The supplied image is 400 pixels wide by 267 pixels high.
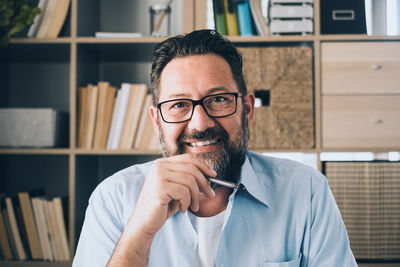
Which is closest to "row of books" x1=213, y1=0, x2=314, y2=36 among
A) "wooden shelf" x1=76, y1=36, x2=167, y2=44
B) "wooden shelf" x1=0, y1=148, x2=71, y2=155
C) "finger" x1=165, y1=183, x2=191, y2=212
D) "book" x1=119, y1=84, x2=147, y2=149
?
"wooden shelf" x1=76, y1=36, x2=167, y2=44

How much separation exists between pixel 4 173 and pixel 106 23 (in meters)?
1.06

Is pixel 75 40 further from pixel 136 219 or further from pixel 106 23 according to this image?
pixel 136 219

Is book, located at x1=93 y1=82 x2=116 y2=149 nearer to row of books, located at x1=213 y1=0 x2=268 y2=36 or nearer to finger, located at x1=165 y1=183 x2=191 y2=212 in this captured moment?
row of books, located at x1=213 y1=0 x2=268 y2=36

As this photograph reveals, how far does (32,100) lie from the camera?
6.68 ft

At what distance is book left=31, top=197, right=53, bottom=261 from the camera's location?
5.39ft

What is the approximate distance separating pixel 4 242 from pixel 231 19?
1.53 metres

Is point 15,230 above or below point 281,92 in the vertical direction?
below

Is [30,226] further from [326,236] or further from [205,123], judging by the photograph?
[326,236]

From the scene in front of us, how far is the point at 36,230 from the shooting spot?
1650 mm

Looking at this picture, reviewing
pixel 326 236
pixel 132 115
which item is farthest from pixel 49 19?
pixel 326 236

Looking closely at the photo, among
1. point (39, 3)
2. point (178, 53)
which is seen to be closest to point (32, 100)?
point (39, 3)

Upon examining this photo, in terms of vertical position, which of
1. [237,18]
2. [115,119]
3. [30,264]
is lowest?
[30,264]

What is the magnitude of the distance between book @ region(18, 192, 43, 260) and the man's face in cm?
96

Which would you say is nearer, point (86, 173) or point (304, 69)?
point (304, 69)
